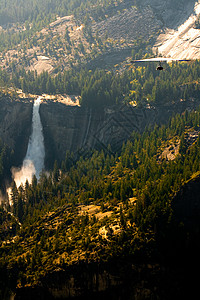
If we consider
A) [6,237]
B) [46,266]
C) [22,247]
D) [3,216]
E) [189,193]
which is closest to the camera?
[46,266]

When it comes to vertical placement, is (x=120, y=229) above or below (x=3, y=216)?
above

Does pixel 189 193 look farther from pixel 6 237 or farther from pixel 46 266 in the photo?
pixel 6 237

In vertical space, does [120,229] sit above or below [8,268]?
above

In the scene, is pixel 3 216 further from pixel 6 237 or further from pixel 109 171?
pixel 109 171

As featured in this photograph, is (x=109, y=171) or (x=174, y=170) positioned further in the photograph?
(x=109, y=171)

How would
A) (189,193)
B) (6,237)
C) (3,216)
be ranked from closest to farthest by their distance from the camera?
(189,193) < (6,237) < (3,216)

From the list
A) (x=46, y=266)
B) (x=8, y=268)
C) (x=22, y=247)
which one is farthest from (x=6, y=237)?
(x=46, y=266)

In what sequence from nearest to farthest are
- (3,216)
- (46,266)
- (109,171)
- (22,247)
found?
(46,266) → (22,247) → (3,216) → (109,171)

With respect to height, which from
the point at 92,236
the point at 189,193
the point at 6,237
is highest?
the point at 189,193

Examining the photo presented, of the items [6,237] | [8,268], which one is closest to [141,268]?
[8,268]
